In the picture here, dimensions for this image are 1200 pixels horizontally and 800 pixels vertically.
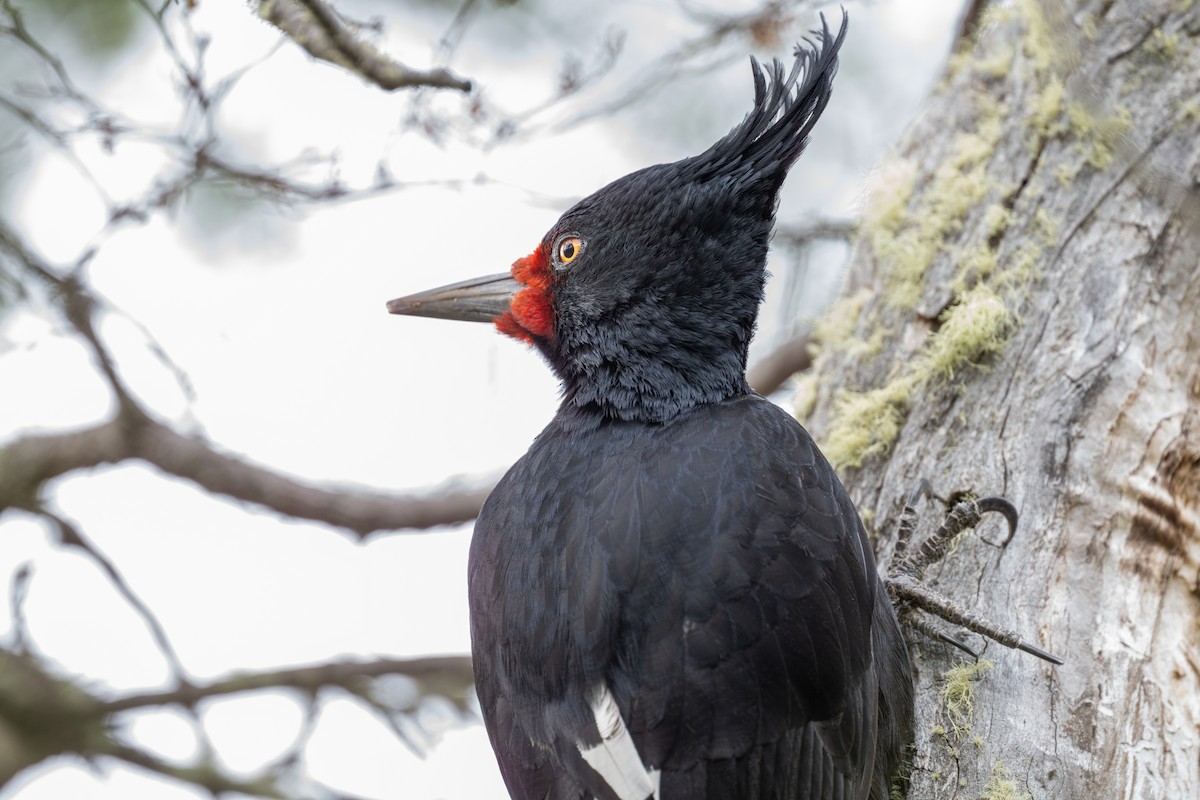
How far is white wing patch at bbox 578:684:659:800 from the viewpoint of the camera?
1.93 meters

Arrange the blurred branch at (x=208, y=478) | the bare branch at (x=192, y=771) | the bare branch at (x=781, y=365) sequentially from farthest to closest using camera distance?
the bare branch at (x=781, y=365)
the bare branch at (x=192, y=771)
the blurred branch at (x=208, y=478)

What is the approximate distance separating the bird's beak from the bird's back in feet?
2.12

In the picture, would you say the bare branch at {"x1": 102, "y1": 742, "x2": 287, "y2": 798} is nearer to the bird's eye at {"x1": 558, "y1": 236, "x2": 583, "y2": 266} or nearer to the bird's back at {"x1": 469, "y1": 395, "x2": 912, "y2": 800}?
the bird's back at {"x1": 469, "y1": 395, "x2": 912, "y2": 800}

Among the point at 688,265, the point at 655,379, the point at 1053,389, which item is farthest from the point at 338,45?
the point at 1053,389

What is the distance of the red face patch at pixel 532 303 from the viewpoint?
271cm

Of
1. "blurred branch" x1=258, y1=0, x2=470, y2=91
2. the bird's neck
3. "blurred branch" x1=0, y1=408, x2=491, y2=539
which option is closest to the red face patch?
the bird's neck

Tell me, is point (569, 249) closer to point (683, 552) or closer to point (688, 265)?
point (688, 265)

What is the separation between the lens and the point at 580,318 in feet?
8.60

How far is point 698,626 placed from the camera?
1.96 m

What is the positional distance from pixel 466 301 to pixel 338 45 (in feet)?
2.38

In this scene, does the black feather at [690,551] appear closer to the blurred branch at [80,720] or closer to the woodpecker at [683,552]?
the woodpecker at [683,552]

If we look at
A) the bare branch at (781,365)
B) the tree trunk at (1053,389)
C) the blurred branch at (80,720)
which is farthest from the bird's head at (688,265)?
the blurred branch at (80,720)

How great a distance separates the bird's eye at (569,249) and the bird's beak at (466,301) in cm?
15

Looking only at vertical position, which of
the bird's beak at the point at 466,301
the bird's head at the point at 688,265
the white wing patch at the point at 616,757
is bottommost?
the white wing patch at the point at 616,757
